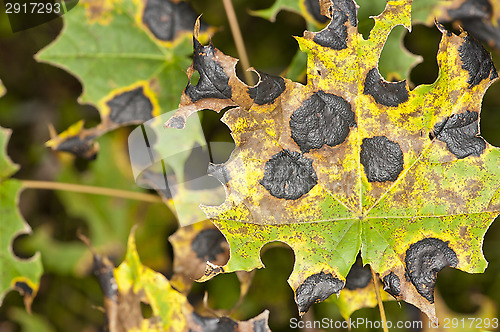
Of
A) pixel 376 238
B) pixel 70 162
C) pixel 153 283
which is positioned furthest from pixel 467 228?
pixel 70 162

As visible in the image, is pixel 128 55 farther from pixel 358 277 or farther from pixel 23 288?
pixel 358 277

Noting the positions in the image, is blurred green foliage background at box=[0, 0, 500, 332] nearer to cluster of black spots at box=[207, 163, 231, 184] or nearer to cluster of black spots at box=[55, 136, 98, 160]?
cluster of black spots at box=[55, 136, 98, 160]

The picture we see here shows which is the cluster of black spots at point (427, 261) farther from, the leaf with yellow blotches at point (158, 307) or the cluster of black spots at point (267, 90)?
the cluster of black spots at point (267, 90)

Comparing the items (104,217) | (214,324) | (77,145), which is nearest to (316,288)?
(214,324)

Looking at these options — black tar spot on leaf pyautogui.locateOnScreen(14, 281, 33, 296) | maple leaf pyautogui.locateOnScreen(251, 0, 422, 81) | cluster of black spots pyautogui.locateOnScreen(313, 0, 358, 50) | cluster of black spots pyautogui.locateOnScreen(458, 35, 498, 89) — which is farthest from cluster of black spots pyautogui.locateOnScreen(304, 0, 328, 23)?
black tar spot on leaf pyautogui.locateOnScreen(14, 281, 33, 296)

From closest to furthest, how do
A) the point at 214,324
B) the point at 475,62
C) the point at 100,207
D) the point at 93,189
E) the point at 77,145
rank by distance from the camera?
the point at 475,62, the point at 214,324, the point at 77,145, the point at 93,189, the point at 100,207
